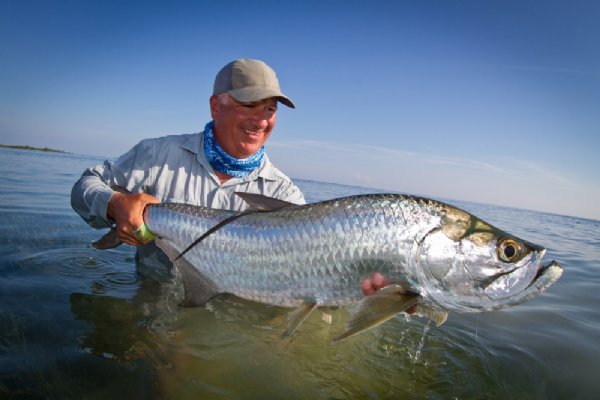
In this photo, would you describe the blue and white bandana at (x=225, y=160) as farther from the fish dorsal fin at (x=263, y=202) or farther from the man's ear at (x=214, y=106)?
the fish dorsal fin at (x=263, y=202)

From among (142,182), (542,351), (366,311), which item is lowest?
(542,351)

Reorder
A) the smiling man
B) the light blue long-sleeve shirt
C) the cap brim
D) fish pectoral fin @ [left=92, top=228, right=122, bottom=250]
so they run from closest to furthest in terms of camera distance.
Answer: fish pectoral fin @ [left=92, top=228, right=122, bottom=250], the cap brim, the smiling man, the light blue long-sleeve shirt

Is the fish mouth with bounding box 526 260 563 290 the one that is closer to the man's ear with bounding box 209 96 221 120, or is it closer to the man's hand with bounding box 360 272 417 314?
the man's hand with bounding box 360 272 417 314

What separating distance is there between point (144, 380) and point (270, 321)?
5.22ft

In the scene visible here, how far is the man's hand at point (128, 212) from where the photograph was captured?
3.25 m

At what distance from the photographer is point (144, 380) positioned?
9.14ft

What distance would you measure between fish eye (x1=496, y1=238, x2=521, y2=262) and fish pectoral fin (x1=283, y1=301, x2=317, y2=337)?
1.39 metres

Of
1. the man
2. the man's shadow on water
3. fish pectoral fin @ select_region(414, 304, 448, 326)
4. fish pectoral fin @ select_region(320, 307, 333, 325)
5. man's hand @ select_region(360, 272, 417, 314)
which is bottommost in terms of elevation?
the man's shadow on water

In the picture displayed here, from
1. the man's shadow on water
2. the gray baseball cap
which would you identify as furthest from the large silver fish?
the gray baseball cap

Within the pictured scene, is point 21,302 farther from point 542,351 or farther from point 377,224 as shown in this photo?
point 542,351

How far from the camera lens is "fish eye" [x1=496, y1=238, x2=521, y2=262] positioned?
254cm

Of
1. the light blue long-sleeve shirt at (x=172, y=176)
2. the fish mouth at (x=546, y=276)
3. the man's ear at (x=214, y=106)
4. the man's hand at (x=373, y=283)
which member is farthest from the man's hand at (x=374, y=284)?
the man's ear at (x=214, y=106)

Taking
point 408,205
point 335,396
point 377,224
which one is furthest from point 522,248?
point 335,396

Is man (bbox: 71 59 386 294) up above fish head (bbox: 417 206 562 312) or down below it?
above
